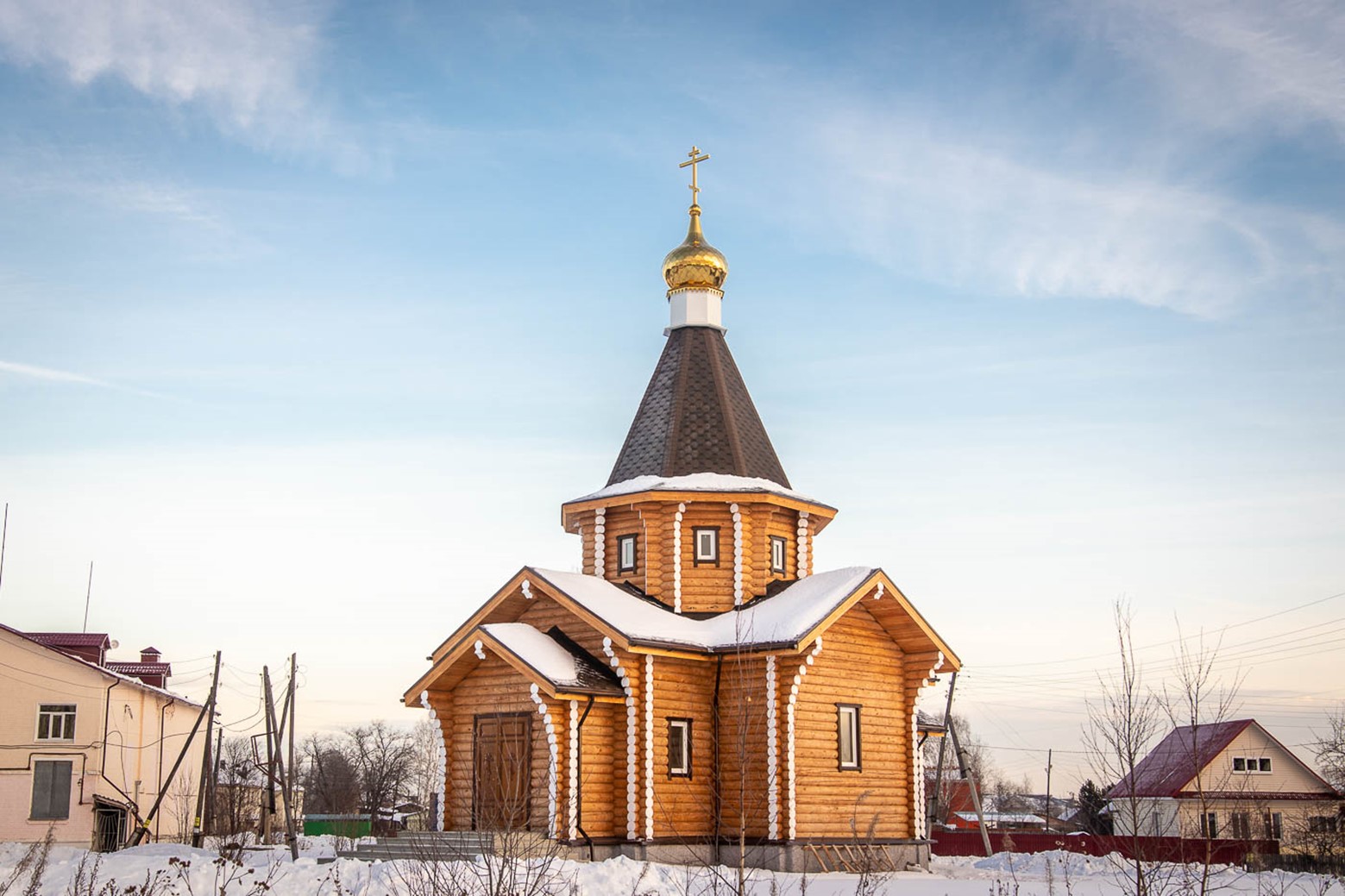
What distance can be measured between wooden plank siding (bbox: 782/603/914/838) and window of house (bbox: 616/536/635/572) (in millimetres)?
3976

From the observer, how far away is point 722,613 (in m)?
21.6

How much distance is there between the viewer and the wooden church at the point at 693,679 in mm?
18938

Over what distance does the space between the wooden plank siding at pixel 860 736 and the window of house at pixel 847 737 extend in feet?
0.30

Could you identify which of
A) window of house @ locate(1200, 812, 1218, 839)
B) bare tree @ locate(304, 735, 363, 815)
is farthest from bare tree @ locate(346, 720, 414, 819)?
window of house @ locate(1200, 812, 1218, 839)

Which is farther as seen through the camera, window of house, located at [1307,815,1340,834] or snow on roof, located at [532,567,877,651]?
window of house, located at [1307,815,1340,834]

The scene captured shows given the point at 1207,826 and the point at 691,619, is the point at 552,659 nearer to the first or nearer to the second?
the point at 691,619

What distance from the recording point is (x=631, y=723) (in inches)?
753

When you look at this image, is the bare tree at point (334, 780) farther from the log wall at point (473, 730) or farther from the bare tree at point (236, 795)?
the log wall at point (473, 730)

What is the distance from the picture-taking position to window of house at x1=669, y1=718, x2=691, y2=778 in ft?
64.1

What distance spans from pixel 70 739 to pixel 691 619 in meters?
18.7

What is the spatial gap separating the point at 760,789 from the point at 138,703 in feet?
69.8

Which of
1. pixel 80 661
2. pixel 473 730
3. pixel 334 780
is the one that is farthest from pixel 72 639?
pixel 334 780

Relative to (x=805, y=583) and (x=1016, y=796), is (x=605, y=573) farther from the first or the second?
(x=1016, y=796)

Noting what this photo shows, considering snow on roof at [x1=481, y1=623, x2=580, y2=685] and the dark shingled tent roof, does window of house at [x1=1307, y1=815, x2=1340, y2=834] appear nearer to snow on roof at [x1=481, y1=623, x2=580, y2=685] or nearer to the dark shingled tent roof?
the dark shingled tent roof
